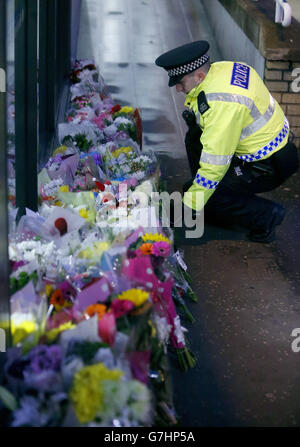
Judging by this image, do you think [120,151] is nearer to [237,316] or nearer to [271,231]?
[271,231]

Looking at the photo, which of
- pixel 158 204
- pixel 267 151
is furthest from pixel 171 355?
pixel 267 151

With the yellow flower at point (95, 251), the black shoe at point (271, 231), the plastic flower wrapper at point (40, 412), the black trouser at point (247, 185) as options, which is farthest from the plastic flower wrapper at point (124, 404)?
the black shoe at point (271, 231)

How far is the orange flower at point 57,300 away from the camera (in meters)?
3.69

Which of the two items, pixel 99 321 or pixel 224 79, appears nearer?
pixel 99 321

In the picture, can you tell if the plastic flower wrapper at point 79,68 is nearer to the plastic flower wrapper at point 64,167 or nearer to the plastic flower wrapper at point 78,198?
the plastic flower wrapper at point 64,167

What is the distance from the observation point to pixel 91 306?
348 centimetres

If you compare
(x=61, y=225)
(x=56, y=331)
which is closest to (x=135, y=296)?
(x=56, y=331)

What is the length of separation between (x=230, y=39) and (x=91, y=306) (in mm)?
8134

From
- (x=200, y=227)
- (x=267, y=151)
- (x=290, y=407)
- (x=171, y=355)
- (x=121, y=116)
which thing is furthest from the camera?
(x=121, y=116)

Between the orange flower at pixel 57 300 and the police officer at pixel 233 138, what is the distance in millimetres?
2073

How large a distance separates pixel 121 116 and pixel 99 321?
410cm

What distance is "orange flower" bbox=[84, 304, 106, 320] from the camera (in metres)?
3.42
